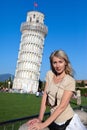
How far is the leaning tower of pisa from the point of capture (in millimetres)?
123375

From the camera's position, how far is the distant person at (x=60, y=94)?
400cm

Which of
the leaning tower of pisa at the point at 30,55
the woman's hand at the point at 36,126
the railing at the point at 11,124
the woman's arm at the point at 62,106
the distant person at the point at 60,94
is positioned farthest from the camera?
the leaning tower of pisa at the point at 30,55

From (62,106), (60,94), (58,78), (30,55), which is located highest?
(30,55)

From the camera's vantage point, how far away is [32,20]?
133 metres

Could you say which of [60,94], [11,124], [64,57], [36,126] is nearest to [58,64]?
[64,57]

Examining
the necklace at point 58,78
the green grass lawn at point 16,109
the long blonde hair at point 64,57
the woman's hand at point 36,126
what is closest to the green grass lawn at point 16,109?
the green grass lawn at point 16,109

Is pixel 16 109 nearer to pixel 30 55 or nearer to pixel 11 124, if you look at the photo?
pixel 11 124

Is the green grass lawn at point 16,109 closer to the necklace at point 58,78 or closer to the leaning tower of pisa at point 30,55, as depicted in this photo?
the necklace at point 58,78

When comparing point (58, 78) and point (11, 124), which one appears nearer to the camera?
point (58, 78)

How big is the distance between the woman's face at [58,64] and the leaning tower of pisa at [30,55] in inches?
4618

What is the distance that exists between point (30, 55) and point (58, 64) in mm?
Result: 122224

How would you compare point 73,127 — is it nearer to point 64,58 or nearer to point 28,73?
point 64,58

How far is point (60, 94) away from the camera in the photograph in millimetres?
4078

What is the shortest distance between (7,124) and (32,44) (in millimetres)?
122872
